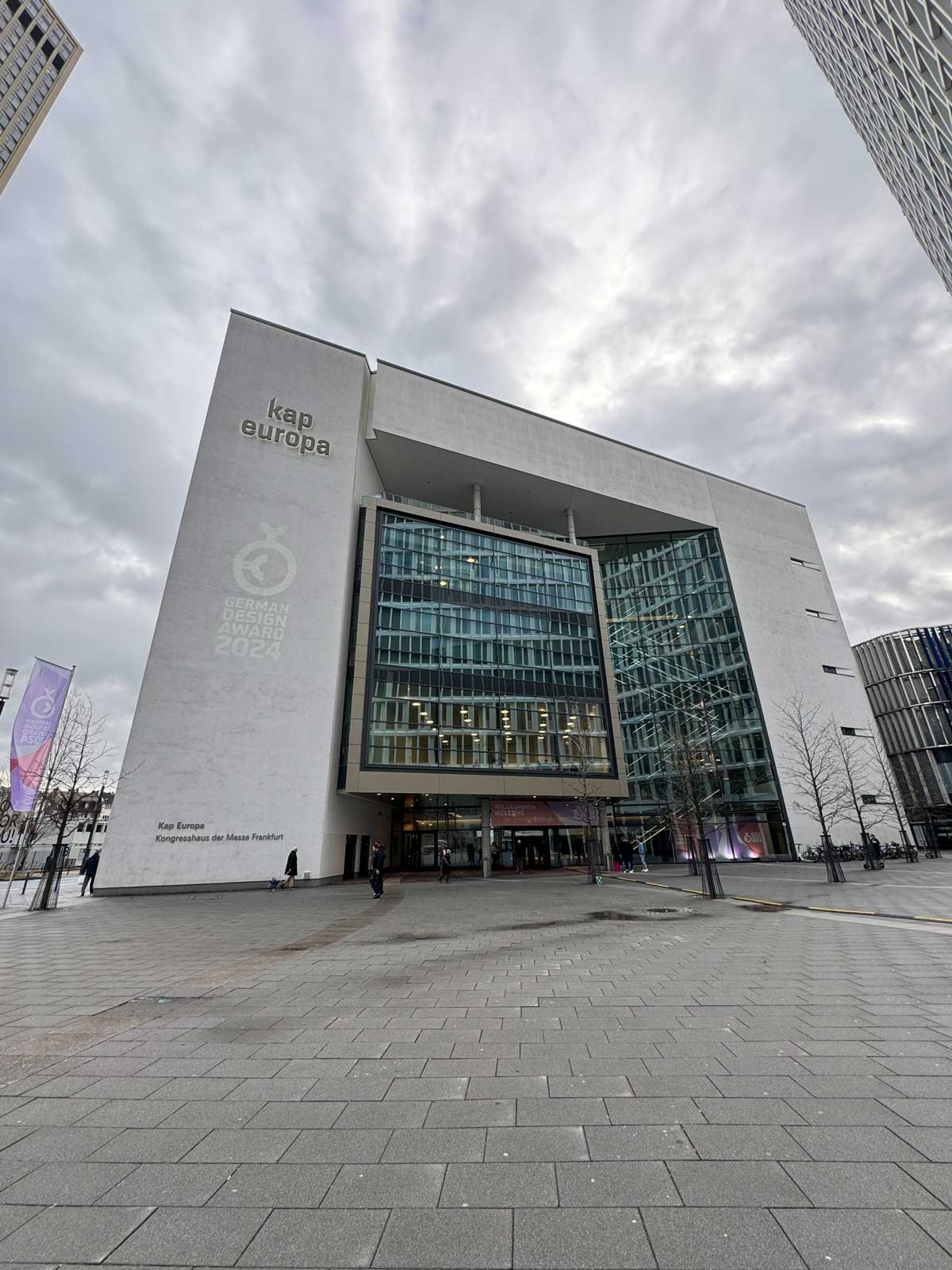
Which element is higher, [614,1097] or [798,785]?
[798,785]

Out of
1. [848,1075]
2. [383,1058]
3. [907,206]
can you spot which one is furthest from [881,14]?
[383,1058]

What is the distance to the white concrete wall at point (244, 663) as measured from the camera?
1035 inches

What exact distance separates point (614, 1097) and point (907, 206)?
45.7 metres

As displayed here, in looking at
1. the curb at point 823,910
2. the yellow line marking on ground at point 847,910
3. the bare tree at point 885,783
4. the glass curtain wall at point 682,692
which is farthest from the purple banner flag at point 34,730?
the bare tree at point 885,783

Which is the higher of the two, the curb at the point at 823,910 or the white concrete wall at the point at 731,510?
the white concrete wall at the point at 731,510

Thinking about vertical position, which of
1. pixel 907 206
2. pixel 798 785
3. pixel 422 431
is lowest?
pixel 798 785

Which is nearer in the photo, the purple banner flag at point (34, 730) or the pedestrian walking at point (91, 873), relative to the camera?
the purple banner flag at point (34, 730)

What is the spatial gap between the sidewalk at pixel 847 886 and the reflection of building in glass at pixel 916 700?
139 feet

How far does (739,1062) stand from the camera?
5.23m

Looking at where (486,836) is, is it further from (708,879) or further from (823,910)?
(823,910)

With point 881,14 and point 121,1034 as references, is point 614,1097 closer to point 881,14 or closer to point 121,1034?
point 121,1034

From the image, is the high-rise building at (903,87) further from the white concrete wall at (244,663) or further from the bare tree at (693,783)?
the white concrete wall at (244,663)

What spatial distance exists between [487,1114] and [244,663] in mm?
28437

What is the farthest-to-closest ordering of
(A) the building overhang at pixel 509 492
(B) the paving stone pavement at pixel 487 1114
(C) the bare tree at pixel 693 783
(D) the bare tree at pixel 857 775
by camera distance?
(A) the building overhang at pixel 509 492 → (D) the bare tree at pixel 857 775 → (C) the bare tree at pixel 693 783 → (B) the paving stone pavement at pixel 487 1114
